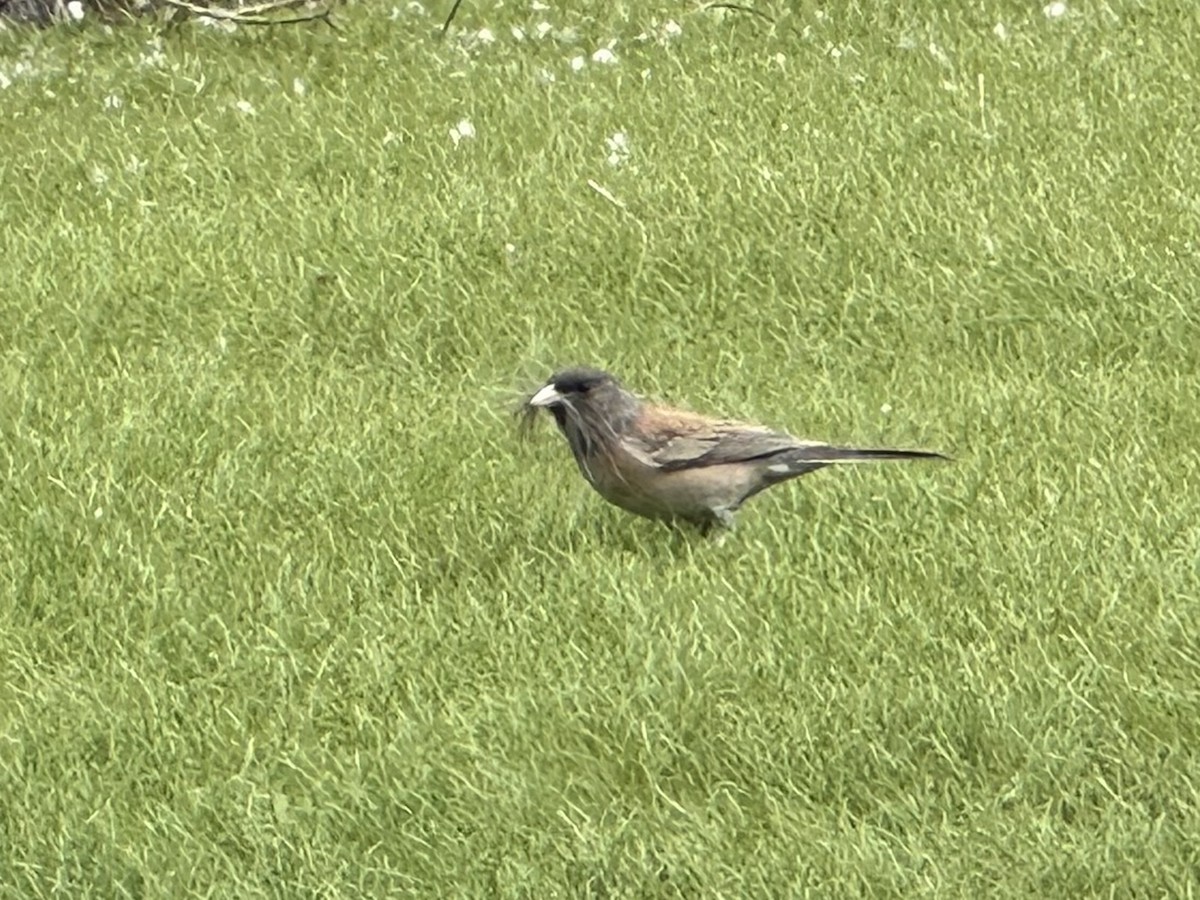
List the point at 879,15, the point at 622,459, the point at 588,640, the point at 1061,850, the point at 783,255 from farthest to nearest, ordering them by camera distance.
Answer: the point at 879,15, the point at 783,255, the point at 622,459, the point at 588,640, the point at 1061,850

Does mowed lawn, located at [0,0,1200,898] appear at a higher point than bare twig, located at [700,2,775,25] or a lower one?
lower

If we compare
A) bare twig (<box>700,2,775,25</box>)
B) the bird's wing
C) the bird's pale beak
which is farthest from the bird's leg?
bare twig (<box>700,2,775,25</box>)

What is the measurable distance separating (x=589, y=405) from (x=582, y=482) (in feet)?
1.16

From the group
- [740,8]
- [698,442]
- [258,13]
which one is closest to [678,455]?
[698,442]

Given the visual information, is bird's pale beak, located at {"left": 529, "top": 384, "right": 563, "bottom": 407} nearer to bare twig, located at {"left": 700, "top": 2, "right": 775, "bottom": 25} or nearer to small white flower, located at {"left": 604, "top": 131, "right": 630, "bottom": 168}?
small white flower, located at {"left": 604, "top": 131, "right": 630, "bottom": 168}

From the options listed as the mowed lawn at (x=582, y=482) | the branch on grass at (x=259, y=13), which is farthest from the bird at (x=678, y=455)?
the branch on grass at (x=259, y=13)

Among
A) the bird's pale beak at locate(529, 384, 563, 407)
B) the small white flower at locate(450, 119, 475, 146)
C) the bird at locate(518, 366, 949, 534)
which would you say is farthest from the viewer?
the small white flower at locate(450, 119, 475, 146)

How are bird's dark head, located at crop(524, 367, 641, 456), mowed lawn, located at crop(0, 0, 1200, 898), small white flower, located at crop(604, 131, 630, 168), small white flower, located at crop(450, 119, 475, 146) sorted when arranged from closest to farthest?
1. mowed lawn, located at crop(0, 0, 1200, 898)
2. bird's dark head, located at crop(524, 367, 641, 456)
3. small white flower, located at crop(604, 131, 630, 168)
4. small white flower, located at crop(450, 119, 475, 146)

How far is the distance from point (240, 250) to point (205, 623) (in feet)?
10.9

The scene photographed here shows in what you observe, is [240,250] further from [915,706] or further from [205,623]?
[915,706]

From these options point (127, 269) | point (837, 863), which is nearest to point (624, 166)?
point (127, 269)

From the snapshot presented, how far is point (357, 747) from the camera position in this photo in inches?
222

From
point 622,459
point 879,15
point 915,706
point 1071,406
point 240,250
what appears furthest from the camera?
point 879,15

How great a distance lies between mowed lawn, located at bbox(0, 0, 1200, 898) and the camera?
17.1 feet
